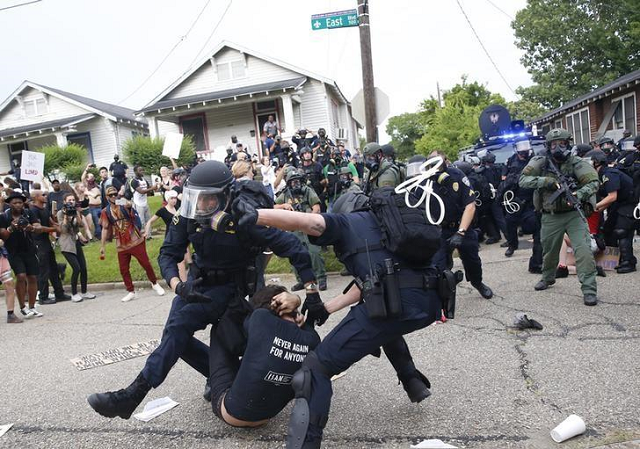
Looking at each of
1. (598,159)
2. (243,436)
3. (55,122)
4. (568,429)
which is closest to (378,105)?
(598,159)

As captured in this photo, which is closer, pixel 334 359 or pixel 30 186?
pixel 334 359

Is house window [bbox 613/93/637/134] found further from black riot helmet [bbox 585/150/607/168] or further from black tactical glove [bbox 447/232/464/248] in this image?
black tactical glove [bbox 447/232/464/248]

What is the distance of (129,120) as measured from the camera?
28125 millimetres

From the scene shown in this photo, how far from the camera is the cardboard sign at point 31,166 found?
11195 millimetres

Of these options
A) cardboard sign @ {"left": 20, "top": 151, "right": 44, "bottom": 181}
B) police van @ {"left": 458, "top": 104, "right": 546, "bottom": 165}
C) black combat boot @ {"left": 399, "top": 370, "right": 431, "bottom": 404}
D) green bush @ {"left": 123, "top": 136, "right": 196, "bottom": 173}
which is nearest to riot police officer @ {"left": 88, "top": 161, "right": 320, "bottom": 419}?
black combat boot @ {"left": 399, "top": 370, "right": 431, "bottom": 404}

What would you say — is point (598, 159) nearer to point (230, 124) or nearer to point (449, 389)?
point (449, 389)

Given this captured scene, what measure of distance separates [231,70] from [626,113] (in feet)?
54.6

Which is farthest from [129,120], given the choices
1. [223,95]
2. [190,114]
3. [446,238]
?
[446,238]

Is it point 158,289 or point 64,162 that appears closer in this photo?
point 158,289

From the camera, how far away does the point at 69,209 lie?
9.10 metres

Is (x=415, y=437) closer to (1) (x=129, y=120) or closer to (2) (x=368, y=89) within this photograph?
(2) (x=368, y=89)

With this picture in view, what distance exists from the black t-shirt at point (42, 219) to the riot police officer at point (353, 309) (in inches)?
265

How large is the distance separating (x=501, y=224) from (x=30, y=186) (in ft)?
34.5

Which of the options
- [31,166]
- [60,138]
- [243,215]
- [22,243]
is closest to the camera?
[243,215]
